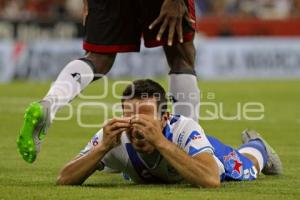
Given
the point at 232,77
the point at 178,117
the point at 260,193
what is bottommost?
the point at 232,77

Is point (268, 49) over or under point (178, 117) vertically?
under

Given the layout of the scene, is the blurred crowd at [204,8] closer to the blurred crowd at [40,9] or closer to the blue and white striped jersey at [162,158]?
the blurred crowd at [40,9]

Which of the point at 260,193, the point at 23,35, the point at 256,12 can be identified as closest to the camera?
the point at 260,193

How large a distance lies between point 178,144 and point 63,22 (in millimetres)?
16405

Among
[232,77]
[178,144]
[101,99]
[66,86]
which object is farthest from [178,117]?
[232,77]

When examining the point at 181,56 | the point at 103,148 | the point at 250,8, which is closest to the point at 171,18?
the point at 181,56

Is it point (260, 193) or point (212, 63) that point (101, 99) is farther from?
point (260, 193)

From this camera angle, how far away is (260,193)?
16.9ft

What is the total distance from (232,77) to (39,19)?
477 centimetres

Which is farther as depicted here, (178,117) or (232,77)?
(232,77)

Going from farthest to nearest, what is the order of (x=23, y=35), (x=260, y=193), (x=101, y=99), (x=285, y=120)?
(x=23, y=35) → (x=101, y=99) → (x=285, y=120) → (x=260, y=193)

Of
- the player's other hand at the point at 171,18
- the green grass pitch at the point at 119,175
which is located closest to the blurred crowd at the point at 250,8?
the green grass pitch at the point at 119,175

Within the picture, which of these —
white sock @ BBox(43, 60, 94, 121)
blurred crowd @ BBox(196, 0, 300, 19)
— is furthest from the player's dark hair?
blurred crowd @ BBox(196, 0, 300, 19)

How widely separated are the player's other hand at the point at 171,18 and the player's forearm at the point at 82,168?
3.19 ft
